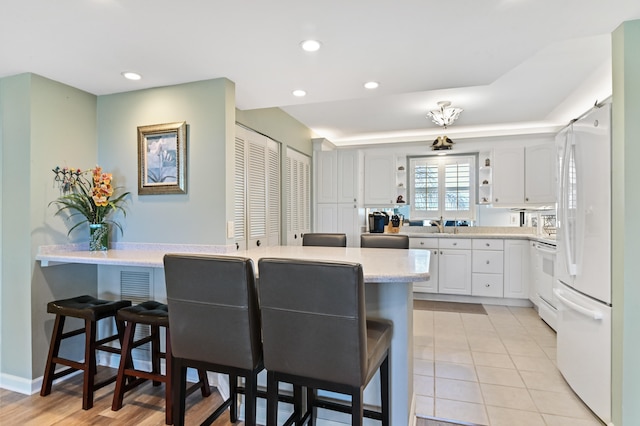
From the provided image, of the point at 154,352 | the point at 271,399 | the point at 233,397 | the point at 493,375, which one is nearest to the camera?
the point at 271,399

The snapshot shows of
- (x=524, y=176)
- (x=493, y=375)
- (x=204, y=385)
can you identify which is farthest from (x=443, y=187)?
(x=204, y=385)

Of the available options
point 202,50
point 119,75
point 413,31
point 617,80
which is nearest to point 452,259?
point 617,80

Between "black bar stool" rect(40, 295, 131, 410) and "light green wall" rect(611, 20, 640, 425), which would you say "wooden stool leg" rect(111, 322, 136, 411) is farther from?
"light green wall" rect(611, 20, 640, 425)

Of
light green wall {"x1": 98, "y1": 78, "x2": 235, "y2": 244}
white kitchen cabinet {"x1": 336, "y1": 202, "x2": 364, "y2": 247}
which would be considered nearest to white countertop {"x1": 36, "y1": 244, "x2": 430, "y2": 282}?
light green wall {"x1": 98, "y1": 78, "x2": 235, "y2": 244}

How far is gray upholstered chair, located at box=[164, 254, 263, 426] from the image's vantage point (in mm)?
1480

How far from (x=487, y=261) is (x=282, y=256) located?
3.43m

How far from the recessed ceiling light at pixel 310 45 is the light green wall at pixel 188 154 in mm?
756

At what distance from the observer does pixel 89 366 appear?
7.26 ft

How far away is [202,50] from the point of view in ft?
6.98

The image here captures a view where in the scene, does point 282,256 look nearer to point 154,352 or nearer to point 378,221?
point 154,352

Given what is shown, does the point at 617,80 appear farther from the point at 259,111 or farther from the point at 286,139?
the point at 286,139

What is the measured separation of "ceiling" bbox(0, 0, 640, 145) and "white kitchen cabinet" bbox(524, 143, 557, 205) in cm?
129

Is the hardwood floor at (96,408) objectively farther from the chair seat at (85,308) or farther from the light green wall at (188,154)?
the light green wall at (188,154)

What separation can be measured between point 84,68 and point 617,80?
327 centimetres
